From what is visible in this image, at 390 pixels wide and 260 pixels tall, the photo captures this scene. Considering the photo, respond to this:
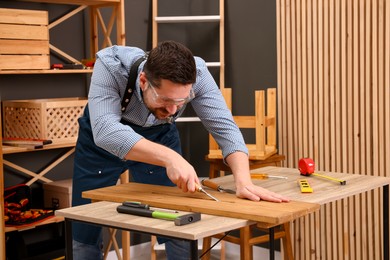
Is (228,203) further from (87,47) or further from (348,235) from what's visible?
(87,47)

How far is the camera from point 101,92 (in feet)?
9.44

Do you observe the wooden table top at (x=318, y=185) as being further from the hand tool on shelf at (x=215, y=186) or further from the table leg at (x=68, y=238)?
the table leg at (x=68, y=238)

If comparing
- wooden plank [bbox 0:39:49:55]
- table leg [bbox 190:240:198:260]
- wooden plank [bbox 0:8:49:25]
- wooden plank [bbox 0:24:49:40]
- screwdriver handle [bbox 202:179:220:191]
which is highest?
wooden plank [bbox 0:8:49:25]

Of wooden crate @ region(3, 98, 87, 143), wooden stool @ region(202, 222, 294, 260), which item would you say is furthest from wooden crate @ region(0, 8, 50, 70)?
wooden stool @ region(202, 222, 294, 260)

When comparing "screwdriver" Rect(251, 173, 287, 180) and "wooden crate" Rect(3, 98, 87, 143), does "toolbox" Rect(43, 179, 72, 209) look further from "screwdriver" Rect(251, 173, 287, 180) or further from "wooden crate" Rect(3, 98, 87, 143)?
"screwdriver" Rect(251, 173, 287, 180)

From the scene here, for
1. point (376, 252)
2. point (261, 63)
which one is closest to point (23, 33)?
point (261, 63)

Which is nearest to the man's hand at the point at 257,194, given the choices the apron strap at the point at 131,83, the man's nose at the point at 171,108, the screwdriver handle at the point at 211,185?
the screwdriver handle at the point at 211,185

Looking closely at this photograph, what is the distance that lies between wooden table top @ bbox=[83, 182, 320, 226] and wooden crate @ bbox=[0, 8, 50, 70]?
1442mm

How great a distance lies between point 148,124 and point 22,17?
1.36 metres

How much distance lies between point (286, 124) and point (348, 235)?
2.85ft

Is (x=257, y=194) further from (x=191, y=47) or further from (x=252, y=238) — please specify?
(x=191, y=47)

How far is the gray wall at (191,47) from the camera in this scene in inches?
182

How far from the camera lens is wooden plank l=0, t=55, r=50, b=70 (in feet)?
13.3

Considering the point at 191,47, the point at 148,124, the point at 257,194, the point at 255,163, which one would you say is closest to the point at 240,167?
the point at 257,194
